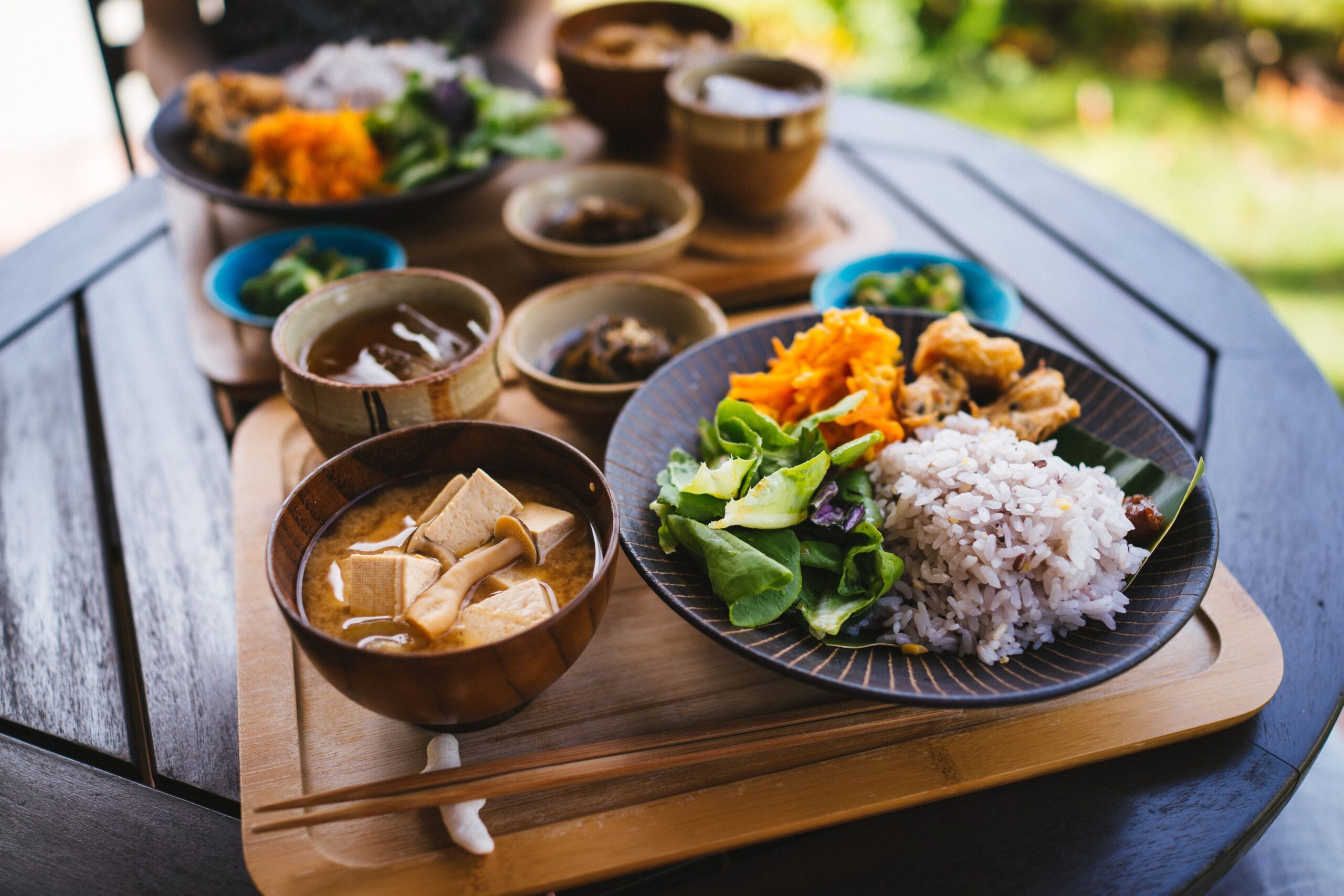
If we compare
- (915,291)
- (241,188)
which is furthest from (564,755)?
(241,188)

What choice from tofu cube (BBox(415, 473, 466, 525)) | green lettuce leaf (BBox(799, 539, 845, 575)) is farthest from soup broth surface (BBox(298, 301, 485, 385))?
green lettuce leaf (BBox(799, 539, 845, 575))

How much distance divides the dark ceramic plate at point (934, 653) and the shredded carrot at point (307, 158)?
1474mm

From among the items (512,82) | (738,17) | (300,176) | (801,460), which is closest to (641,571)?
(801,460)

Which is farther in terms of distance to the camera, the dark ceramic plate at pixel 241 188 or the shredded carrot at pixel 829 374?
the dark ceramic plate at pixel 241 188

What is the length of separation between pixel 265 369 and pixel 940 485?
1.70 m

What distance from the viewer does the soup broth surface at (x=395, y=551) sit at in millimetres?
1384

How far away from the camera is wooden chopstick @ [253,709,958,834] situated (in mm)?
1267

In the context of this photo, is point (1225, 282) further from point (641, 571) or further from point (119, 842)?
point (119, 842)

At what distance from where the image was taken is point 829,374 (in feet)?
6.20

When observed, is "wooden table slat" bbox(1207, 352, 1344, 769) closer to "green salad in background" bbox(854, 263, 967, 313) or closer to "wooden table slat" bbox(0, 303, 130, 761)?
"green salad in background" bbox(854, 263, 967, 313)

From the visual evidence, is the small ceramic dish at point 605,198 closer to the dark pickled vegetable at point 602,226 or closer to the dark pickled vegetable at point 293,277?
the dark pickled vegetable at point 602,226

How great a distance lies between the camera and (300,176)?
8.91ft

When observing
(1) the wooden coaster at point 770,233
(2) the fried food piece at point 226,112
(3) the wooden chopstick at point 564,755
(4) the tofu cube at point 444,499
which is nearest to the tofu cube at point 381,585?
(4) the tofu cube at point 444,499

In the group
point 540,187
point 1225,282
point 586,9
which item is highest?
point 586,9
